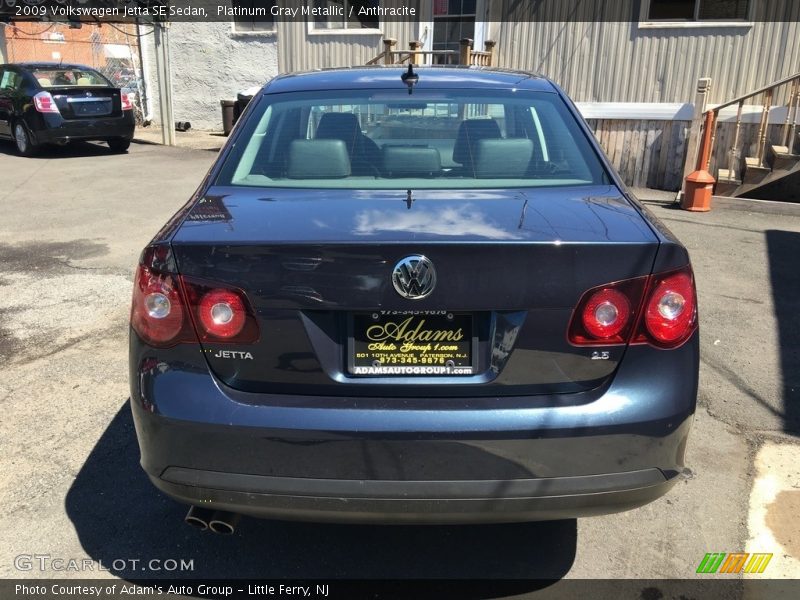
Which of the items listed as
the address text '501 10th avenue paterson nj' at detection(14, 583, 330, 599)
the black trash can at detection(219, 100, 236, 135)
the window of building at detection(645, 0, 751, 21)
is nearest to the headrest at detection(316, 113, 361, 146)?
the address text '501 10th avenue paterson nj' at detection(14, 583, 330, 599)

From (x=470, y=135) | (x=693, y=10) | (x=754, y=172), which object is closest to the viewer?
(x=470, y=135)

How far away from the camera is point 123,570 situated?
105 inches

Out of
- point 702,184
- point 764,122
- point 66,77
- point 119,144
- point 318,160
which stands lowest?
point 119,144

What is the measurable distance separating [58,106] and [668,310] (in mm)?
14020

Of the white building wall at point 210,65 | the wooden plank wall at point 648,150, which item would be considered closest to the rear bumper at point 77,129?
the white building wall at point 210,65

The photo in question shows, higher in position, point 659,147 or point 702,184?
point 659,147

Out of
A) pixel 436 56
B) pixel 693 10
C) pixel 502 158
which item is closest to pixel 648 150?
pixel 693 10

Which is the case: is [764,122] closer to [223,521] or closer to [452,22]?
[452,22]

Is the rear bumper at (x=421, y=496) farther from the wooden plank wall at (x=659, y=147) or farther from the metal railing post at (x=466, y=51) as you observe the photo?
the metal railing post at (x=466, y=51)

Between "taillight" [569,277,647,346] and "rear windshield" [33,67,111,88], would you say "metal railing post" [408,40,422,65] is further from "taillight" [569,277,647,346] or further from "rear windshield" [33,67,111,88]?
"taillight" [569,277,647,346]

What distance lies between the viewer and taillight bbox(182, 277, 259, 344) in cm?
214

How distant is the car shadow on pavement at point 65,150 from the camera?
47.7 ft

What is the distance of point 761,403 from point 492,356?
2630mm

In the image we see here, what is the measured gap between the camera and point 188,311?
217 cm
